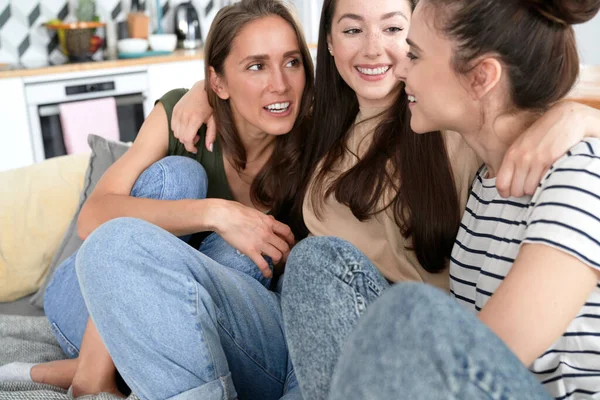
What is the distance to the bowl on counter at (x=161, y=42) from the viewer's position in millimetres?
Result: 3957

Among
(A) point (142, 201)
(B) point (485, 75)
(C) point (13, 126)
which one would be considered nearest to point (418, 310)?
(B) point (485, 75)

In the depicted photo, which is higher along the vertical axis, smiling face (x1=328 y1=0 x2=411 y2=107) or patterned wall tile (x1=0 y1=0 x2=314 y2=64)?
smiling face (x1=328 y1=0 x2=411 y2=107)

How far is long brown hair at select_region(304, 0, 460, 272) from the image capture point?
4.43ft

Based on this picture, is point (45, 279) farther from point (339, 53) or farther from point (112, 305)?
point (339, 53)

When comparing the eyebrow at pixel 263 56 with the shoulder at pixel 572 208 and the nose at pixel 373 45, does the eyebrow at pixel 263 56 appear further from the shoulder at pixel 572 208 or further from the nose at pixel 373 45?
the shoulder at pixel 572 208

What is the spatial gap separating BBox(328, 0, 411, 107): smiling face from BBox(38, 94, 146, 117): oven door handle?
7.60 ft

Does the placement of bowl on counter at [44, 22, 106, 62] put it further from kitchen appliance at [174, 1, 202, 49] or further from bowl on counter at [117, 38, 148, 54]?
kitchen appliance at [174, 1, 202, 49]

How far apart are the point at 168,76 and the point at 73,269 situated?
2335mm

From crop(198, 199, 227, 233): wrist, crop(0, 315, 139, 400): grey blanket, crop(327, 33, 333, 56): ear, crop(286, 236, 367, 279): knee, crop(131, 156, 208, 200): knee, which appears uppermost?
crop(327, 33, 333, 56): ear

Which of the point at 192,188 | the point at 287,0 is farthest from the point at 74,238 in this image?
the point at 287,0

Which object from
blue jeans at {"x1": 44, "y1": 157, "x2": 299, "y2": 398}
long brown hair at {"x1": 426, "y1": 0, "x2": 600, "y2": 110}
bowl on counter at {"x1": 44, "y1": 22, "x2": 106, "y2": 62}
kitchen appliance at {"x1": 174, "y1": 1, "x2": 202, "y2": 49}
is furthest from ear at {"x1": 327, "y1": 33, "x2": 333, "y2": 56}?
kitchen appliance at {"x1": 174, "y1": 1, "x2": 202, "y2": 49}

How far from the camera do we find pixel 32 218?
199 cm

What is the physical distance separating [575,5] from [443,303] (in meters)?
0.50

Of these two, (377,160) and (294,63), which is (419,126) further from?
(294,63)
